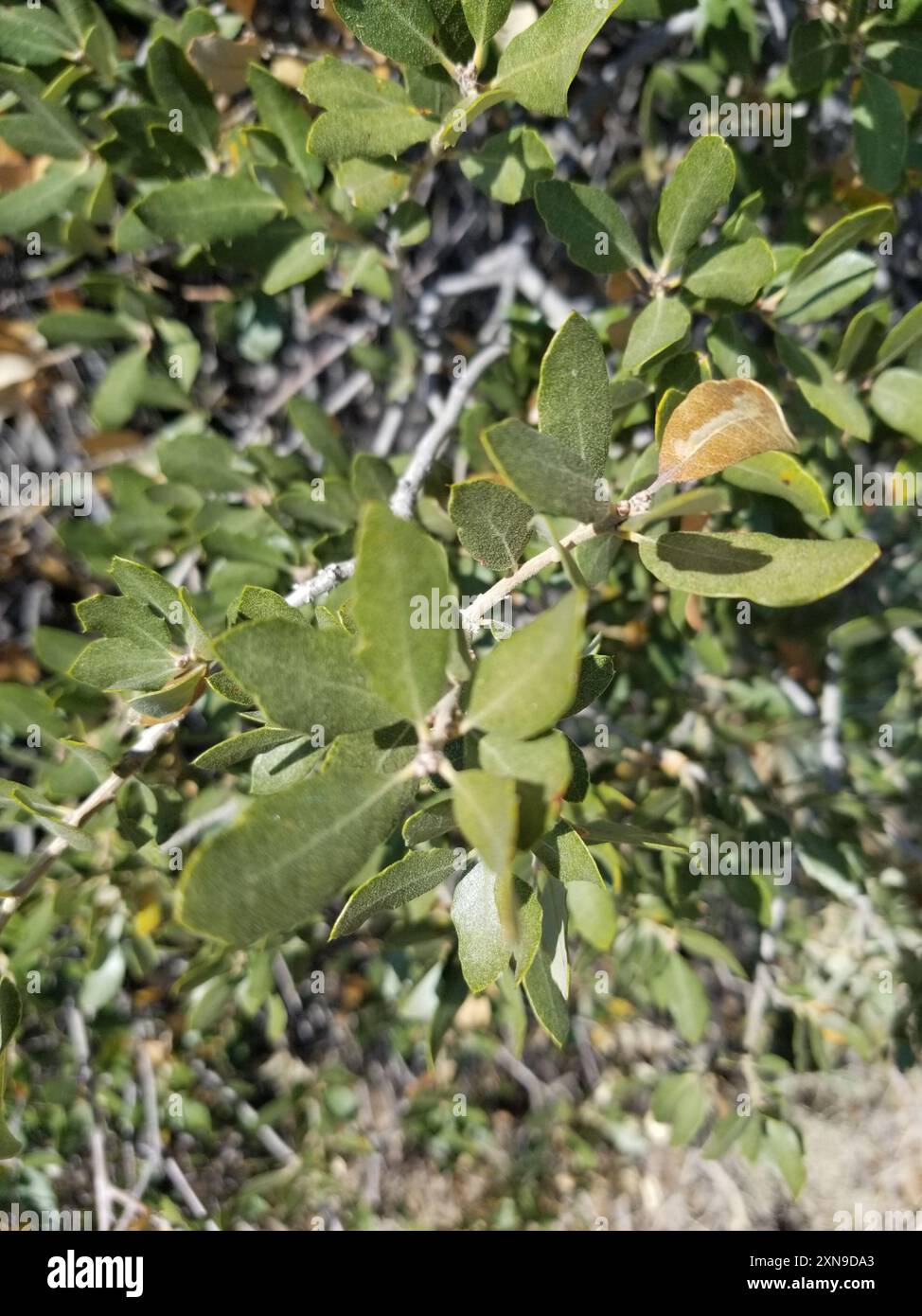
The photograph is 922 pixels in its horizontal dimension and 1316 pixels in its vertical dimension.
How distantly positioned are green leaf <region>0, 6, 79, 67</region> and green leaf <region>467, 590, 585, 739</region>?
119cm

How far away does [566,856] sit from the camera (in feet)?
2.53

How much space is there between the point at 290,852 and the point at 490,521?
1.09 ft

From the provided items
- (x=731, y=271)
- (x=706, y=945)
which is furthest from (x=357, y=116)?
(x=706, y=945)

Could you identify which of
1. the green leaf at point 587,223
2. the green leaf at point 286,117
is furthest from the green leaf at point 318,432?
the green leaf at point 587,223

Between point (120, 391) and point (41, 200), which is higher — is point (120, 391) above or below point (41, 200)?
below

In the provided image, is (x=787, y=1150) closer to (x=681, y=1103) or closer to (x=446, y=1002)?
(x=681, y=1103)

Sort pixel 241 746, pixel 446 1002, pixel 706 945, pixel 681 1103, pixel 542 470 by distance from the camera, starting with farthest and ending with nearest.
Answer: pixel 681 1103
pixel 706 945
pixel 446 1002
pixel 241 746
pixel 542 470

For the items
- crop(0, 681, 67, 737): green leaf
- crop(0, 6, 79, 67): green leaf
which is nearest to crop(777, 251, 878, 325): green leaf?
crop(0, 6, 79, 67): green leaf

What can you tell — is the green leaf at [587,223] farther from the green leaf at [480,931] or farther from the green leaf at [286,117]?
the green leaf at [480,931]

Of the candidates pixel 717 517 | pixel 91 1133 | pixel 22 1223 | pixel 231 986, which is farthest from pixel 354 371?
pixel 22 1223

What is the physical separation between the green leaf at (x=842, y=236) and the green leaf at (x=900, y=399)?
0.18 metres

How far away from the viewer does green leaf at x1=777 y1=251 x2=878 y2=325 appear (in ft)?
3.46

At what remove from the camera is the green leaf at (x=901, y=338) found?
1058 mm
